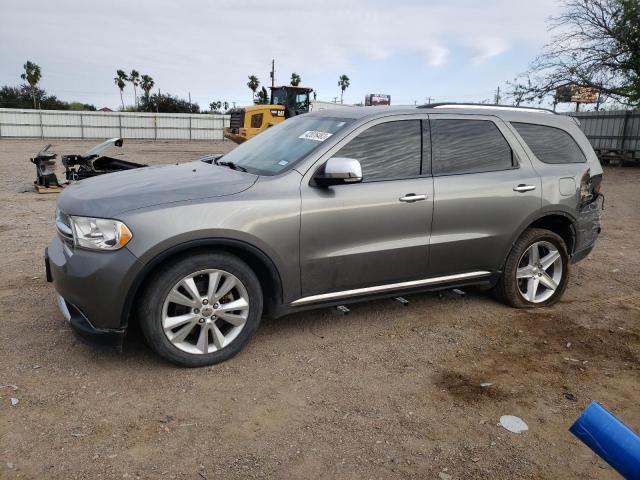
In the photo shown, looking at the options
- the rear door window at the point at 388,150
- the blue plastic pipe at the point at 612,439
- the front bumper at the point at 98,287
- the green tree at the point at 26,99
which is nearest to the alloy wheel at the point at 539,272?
the rear door window at the point at 388,150

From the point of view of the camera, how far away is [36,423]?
288cm

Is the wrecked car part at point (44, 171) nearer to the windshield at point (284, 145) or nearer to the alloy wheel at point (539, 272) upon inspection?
the windshield at point (284, 145)

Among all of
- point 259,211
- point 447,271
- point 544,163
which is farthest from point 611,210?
point 259,211

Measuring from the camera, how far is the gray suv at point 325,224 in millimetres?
3283

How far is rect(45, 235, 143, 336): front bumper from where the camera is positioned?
10.4ft

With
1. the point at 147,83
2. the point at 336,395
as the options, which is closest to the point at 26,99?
the point at 147,83

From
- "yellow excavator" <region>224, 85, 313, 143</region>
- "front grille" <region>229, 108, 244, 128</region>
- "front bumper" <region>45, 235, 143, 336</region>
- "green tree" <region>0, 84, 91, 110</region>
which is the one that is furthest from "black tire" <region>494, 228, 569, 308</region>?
"green tree" <region>0, 84, 91, 110</region>

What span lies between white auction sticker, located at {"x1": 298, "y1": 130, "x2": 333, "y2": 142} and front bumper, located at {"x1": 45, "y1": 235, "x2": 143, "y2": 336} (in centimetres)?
162

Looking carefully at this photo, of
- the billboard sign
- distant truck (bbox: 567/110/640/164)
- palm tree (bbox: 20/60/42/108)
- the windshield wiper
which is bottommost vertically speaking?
the windshield wiper

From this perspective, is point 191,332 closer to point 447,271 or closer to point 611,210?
point 447,271

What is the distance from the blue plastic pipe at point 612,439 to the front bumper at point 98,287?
2686 millimetres

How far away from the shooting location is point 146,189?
3494mm

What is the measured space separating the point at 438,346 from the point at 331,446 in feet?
5.03

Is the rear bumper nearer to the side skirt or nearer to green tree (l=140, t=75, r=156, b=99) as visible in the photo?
the side skirt
